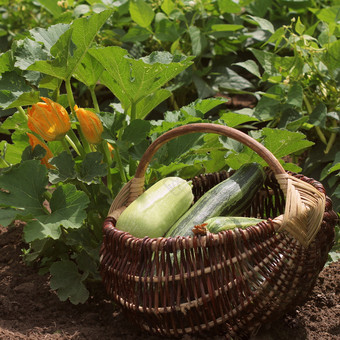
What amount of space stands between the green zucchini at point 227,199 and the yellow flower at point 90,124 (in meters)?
0.44

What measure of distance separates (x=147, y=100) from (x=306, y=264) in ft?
3.04

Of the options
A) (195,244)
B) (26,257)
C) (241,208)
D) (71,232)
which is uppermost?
(195,244)

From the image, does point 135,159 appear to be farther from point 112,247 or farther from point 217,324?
point 217,324

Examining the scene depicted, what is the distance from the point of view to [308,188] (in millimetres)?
1873

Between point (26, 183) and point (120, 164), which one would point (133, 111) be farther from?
point (26, 183)

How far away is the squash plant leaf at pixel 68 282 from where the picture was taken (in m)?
2.09

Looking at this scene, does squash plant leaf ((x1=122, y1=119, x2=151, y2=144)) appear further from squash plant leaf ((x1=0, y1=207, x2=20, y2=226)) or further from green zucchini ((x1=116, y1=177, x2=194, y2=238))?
squash plant leaf ((x1=0, y1=207, x2=20, y2=226))

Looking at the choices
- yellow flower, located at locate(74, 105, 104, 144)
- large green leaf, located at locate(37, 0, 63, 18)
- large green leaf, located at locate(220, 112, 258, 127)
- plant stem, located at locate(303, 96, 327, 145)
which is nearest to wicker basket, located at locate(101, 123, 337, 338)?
yellow flower, located at locate(74, 105, 104, 144)

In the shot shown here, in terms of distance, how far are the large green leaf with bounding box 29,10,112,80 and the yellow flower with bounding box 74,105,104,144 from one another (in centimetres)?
16

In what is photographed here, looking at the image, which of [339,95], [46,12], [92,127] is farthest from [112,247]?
[46,12]

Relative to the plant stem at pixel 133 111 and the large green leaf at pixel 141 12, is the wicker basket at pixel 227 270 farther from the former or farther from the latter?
the large green leaf at pixel 141 12

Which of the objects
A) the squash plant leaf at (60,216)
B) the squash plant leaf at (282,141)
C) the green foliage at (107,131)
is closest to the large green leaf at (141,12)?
the green foliage at (107,131)

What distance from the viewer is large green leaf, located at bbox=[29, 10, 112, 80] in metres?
2.03

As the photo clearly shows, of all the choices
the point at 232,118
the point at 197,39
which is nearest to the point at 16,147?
the point at 232,118
